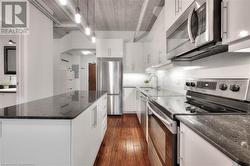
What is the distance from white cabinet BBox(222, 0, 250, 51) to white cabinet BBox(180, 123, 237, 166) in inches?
22.3

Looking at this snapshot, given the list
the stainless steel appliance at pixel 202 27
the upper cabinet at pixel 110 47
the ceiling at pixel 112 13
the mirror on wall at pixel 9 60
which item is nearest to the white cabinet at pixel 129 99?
the upper cabinet at pixel 110 47

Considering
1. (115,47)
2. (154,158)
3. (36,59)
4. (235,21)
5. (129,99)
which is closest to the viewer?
(235,21)

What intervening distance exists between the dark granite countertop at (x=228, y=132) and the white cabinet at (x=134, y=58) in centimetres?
505

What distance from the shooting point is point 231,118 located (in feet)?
3.90

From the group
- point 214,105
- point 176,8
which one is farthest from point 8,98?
point 214,105

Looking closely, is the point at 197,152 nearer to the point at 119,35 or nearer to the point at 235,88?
the point at 235,88

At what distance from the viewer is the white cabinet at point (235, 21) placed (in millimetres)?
938

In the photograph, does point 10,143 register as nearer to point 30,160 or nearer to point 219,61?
point 30,160

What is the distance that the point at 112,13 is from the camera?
4.85 meters

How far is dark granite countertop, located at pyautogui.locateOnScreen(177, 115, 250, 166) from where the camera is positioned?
0.65 metres

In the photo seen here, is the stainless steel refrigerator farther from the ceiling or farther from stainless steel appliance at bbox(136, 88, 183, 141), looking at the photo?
stainless steel appliance at bbox(136, 88, 183, 141)

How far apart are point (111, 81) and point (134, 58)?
1.13m

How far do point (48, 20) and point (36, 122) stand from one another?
3.87 meters

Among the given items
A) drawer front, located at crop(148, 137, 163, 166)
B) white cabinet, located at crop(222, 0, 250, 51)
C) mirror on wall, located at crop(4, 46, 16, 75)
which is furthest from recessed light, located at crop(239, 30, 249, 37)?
mirror on wall, located at crop(4, 46, 16, 75)
